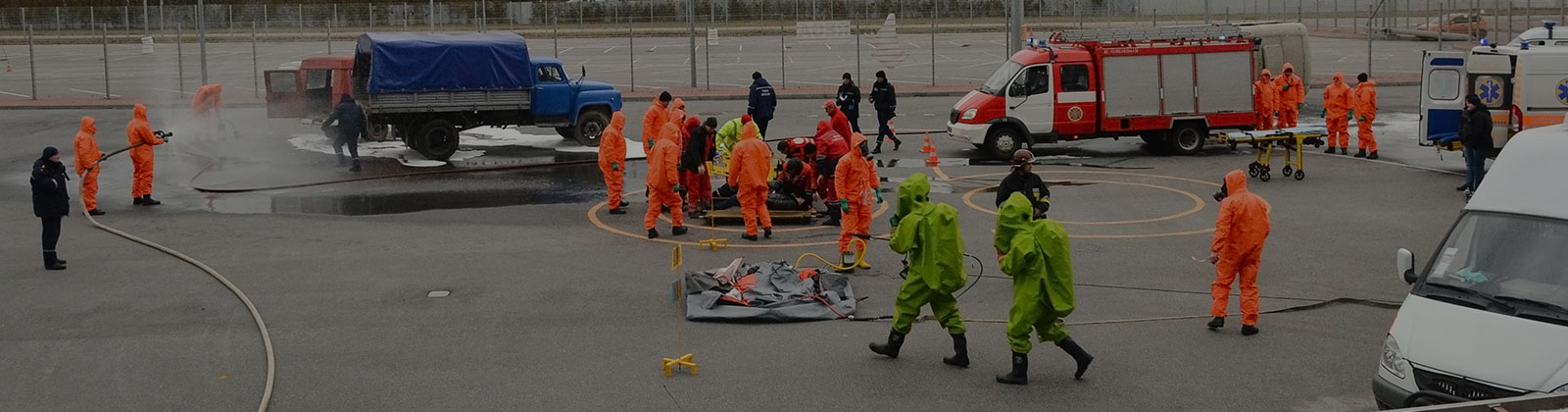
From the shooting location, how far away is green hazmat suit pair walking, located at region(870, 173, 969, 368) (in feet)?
34.5

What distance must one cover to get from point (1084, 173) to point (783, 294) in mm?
10530

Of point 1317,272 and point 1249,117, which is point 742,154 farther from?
point 1249,117

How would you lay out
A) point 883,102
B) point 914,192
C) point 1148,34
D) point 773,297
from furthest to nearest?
point 883,102
point 1148,34
point 773,297
point 914,192

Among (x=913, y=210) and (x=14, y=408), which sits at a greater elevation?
(x=913, y=210)

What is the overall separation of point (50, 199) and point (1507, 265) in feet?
45.6

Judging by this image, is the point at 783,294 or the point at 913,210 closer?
the point at 913,210

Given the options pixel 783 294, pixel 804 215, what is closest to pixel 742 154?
pixel 804 215

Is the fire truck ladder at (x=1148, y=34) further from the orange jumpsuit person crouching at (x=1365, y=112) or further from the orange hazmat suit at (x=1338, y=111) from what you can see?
the orange jumpsuit person crouching at (x=1365, y=112)

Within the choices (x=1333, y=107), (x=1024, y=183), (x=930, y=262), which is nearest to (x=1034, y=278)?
(x=930, y=262)

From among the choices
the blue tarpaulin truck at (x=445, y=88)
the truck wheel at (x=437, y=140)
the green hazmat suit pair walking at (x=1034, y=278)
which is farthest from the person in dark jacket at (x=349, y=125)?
the green hazmat suit pair walking at (x=1034, y=278)

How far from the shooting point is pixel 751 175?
15.7m

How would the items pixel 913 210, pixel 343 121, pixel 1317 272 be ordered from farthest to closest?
pixel 343 121
pixel 1317 272
pixel 913 210

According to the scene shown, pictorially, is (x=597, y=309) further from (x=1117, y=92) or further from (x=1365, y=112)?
(x=1365, y=112)

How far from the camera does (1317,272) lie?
14.3 meters
